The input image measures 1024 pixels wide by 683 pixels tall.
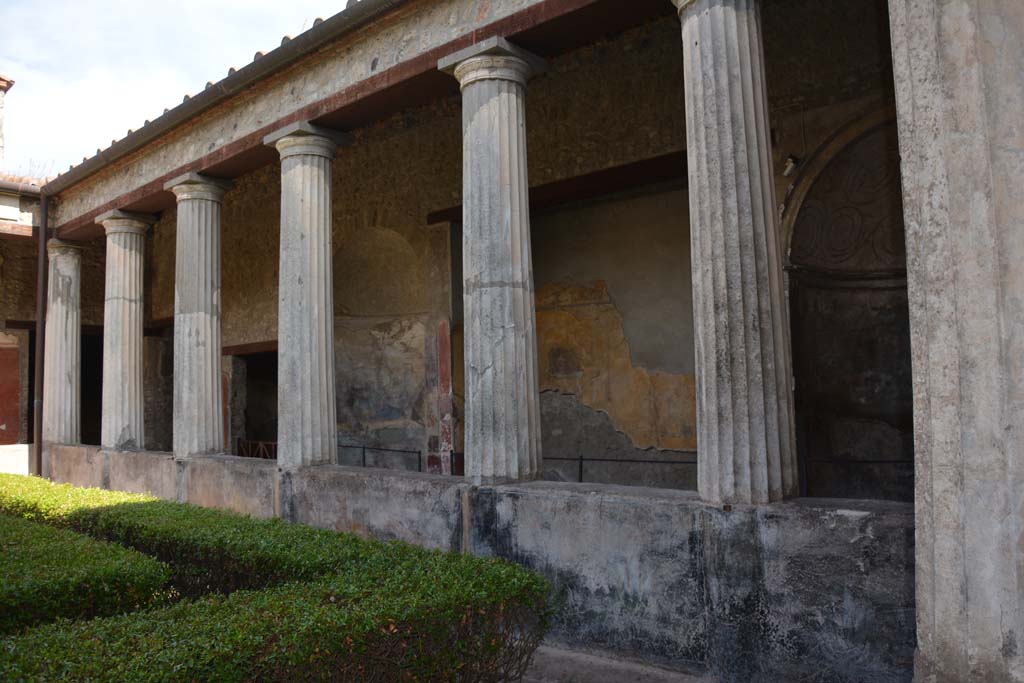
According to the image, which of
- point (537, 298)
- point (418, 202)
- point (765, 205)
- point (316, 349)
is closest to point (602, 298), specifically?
point (537, 298)

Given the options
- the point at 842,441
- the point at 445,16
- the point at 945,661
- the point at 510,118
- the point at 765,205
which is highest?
the point at 445,16

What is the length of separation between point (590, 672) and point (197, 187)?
6.85 metres

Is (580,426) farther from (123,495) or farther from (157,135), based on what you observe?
(157,135)

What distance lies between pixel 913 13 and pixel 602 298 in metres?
6.39

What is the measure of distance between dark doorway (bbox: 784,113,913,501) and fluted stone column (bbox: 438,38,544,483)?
255cm

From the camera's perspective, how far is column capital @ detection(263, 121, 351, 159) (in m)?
7.46

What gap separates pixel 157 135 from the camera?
368 inches

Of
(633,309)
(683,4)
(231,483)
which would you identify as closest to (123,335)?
(231,483)

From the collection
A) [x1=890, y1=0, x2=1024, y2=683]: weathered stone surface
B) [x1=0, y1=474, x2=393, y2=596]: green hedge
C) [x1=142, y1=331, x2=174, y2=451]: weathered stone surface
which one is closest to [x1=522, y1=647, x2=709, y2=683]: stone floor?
[x1=0, y1=474, x2=393, y2=596]: green hedge

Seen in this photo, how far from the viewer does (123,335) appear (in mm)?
10438

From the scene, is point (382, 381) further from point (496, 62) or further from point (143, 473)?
point (496, 62)

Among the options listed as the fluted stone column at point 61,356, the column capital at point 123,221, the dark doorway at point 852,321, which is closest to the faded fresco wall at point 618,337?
the dark doorway at point 852,321

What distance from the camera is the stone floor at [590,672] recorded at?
171 inches

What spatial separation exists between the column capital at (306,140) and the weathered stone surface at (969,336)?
5541mm
